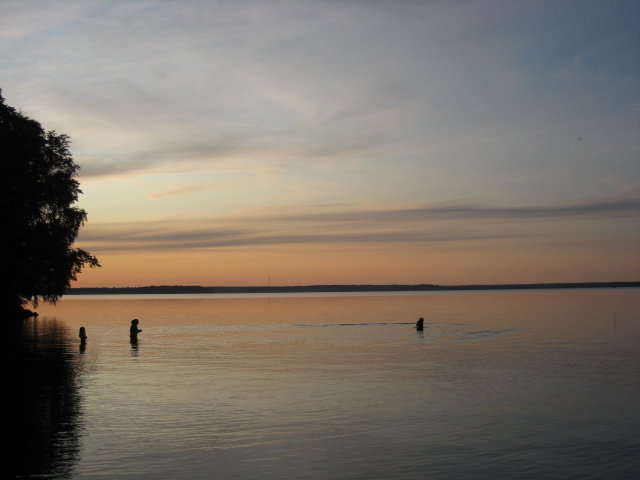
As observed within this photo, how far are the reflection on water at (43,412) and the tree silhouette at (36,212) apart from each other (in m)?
12.2

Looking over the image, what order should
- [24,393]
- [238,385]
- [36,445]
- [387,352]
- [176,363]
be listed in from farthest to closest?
[387,352]
[176,363]
[238,385]
[24,393]
[36,445]

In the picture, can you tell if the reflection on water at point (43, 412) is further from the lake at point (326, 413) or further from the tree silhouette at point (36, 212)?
the tree silhouette at point (36, 212)

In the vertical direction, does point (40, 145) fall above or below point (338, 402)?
above

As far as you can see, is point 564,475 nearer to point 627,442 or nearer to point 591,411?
point 627,442

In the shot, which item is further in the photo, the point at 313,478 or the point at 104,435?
the point at 104,435

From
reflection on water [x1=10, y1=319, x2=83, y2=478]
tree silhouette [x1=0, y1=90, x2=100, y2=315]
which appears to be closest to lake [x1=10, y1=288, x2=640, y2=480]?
reflection on water [x1=10, y1=319, x2=83, y2=478]

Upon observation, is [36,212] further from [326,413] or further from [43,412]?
[326,413]

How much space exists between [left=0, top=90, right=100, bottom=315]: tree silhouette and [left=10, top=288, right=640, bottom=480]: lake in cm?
1078

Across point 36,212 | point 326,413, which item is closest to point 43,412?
point 326,413

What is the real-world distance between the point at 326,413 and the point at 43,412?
392 inches

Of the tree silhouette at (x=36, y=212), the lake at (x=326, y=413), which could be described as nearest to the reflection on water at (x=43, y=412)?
the lake at (x=326, y=413)

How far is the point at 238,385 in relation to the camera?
3091cm

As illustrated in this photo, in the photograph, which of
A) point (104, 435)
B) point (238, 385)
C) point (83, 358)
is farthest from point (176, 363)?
point (104, 435)

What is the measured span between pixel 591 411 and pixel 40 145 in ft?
167
